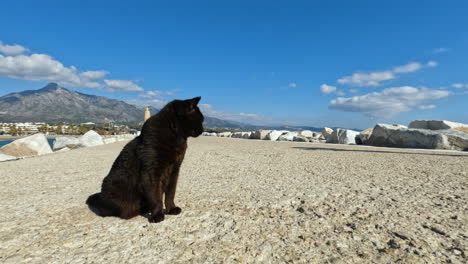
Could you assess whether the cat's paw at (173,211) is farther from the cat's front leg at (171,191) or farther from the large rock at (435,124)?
the large rock at (435,124)

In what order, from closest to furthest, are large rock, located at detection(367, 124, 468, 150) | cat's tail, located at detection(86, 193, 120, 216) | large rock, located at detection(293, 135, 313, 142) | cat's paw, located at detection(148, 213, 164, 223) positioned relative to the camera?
cat's paw, located at detection(148, 213, 164, 223) < cat's tail, located at detection(86, 193, 120, 216) < large rock, located at detection(367, 124, 468, 150) < large rock, located at detection(293, 135, 313, 142)

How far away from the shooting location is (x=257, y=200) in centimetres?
416

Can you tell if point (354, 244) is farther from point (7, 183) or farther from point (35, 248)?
point (7, 183)

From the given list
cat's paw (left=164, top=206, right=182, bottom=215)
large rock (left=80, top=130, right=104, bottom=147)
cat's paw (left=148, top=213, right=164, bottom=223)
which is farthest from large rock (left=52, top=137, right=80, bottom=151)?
cat's paw (left=148, top=213, right=164, bottom=223)

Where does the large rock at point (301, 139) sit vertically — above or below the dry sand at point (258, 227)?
above

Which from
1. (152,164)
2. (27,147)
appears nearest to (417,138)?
(152,164)

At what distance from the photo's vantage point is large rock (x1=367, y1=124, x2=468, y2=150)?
1620 cm

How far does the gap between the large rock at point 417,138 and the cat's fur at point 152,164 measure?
20090 mm

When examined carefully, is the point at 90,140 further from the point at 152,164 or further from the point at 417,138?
the point at 417,138

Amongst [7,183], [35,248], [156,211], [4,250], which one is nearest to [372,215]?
[156,211]

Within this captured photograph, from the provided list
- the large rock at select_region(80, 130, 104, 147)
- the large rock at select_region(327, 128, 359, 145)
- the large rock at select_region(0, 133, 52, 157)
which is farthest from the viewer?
the large rock at select_region(327, 128, 359, 145)

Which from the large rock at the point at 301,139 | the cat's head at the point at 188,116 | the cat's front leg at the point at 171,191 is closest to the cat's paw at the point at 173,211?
the cat's front leg at the point at 171,191

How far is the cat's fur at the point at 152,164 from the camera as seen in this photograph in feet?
9.52

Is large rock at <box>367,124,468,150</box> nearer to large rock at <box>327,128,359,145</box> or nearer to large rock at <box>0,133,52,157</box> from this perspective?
large rock at <box>327,128,359,145</box>
